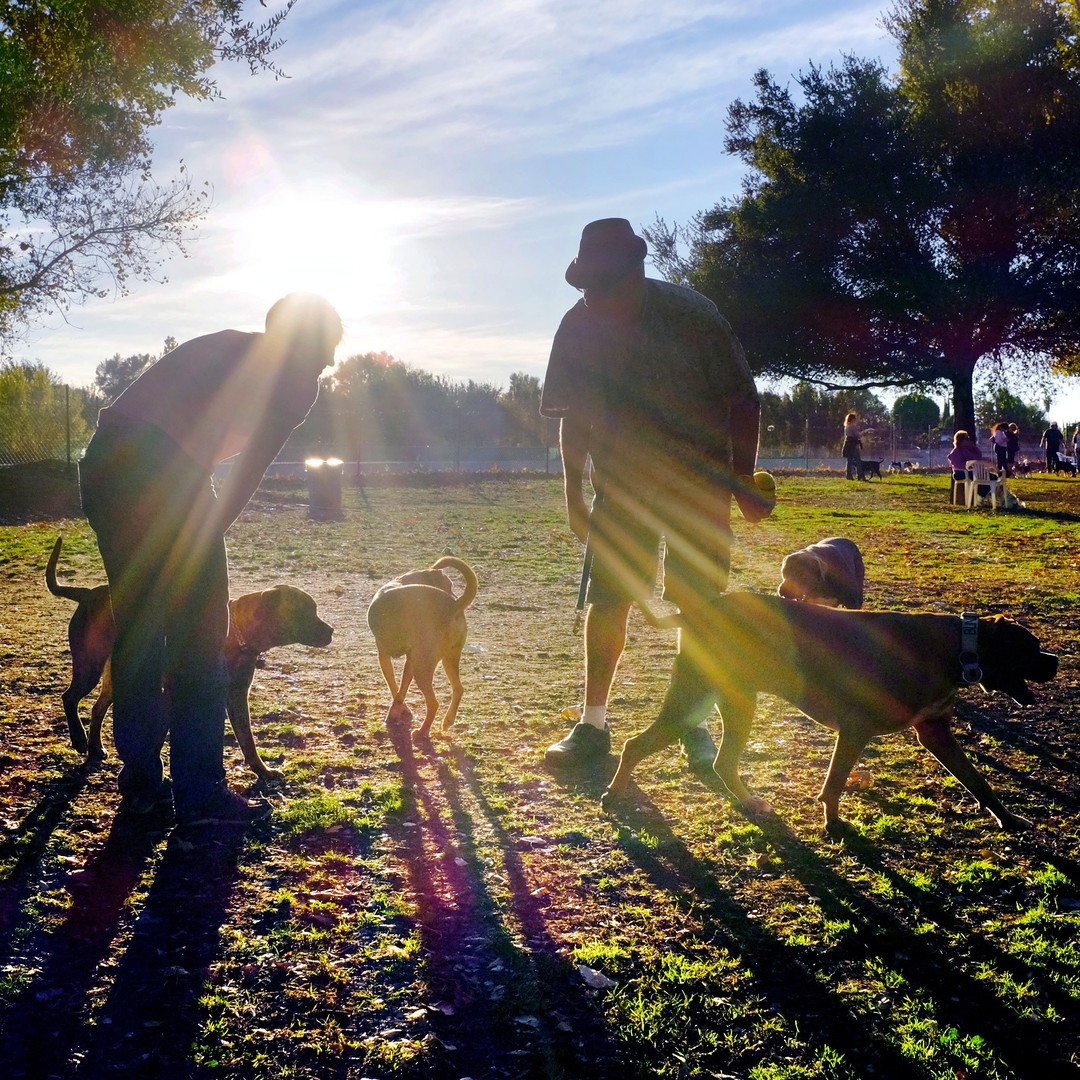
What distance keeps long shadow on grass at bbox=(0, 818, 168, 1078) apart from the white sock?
2.03 m

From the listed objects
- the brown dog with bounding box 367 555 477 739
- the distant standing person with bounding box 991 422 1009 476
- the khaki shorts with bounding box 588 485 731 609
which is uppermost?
the distant standing person with bounding box 991 422 1009 476

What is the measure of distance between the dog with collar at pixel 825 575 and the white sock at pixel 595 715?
5.46 feet

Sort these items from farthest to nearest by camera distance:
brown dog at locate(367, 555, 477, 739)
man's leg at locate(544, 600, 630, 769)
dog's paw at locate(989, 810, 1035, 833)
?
brown dog at locate(367, 555, 477, 739)
man's leg at locate(544, 600, 630, 769)
dog's paw at locate(989, 810, 1035, 833)

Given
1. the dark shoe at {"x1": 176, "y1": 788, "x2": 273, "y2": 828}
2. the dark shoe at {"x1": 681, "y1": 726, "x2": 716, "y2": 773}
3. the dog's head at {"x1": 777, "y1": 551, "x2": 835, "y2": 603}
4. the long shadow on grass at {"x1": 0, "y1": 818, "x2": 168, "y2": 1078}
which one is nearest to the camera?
the long shadow on grass at {"x1": 0, "y1": 818, "x2": 168, "y2": 1078}

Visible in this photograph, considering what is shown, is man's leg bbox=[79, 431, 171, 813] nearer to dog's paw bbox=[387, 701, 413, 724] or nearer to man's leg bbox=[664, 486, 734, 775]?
dog's paw bbox=[387, 701, 413, 724]

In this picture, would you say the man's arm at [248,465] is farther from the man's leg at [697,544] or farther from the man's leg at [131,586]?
the man's leg at [697,544]

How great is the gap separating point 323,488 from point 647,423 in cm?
1549

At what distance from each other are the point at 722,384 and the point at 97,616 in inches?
119

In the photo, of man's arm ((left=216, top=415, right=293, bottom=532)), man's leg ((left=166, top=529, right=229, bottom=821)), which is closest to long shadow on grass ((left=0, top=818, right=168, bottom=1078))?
man's leg ((left=166, top=529, right=229, bottom=821))

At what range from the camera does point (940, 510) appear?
21.1 meters

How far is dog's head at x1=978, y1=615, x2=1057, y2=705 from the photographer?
4051mm

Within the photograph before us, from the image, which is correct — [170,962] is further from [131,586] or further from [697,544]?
[697,544]

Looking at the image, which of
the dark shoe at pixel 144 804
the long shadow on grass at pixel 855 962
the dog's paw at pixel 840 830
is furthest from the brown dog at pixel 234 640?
the dog's paw at pixel 840 830

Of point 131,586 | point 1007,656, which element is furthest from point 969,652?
point 131,586
